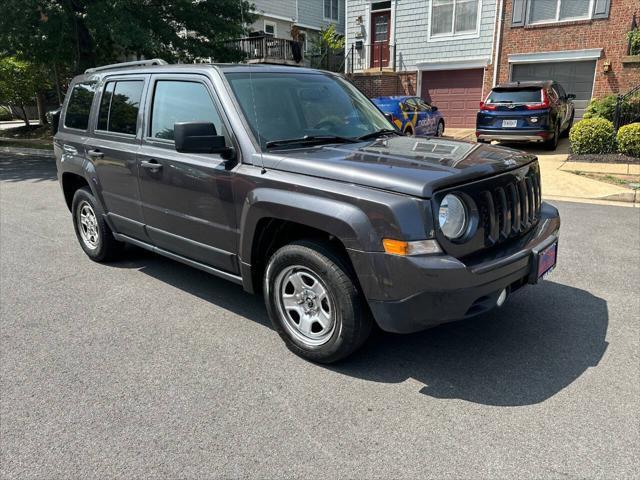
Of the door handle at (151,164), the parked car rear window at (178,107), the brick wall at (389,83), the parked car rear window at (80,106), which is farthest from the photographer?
the brick wall at (389,83)

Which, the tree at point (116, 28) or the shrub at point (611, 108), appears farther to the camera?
the tree at point (116, 28)

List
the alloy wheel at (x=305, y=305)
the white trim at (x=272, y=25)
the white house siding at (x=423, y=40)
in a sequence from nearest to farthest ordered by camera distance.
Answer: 1. the alloy wheel at (x=305, y=305)
2. the white house siding at (x=423, y=40)
3. the white trim at (x=272, y=25)

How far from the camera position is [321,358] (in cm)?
340

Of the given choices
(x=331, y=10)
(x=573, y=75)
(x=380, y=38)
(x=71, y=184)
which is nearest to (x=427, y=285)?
(x=71, y=184)

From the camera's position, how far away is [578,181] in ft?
32.1

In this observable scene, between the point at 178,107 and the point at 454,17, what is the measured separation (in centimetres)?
1714

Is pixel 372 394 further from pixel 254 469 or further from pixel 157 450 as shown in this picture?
pixel 157 450

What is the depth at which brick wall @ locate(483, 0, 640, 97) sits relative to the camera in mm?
15719

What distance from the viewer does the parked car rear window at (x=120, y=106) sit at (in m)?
4.54

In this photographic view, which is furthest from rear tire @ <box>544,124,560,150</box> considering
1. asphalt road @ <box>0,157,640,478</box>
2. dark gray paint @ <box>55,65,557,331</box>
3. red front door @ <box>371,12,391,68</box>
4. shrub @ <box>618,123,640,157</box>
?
dark gray paint @ <box>55,65,557,331</box>

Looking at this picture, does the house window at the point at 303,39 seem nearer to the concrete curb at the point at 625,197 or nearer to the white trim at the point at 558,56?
the white trim at the point at 558,56

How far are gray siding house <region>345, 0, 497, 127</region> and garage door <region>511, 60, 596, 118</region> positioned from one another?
1.62 m

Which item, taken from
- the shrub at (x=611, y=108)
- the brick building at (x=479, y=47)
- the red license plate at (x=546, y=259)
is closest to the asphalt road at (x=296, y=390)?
the red license plate at (x=546, y=259)

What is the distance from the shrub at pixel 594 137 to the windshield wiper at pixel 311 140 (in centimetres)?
1009
